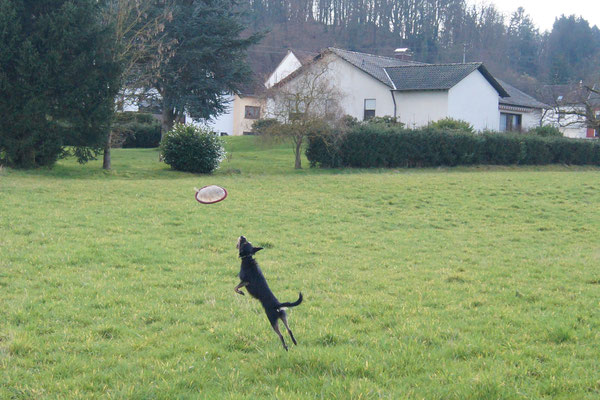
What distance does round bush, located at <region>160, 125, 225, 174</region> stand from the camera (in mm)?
23734

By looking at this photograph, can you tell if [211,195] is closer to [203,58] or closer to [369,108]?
[203,58]

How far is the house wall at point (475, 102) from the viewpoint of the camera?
133ft

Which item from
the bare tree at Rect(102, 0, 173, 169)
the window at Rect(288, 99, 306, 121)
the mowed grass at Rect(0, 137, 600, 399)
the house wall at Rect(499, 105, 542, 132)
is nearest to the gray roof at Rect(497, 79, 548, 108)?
the house wall at Rect(499, 105, 542, 132)

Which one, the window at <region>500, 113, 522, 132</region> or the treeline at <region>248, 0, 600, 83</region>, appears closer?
the window at <region>500, 113, 522, 132</region>

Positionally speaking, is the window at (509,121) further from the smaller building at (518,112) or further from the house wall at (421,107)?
the house wall at (421,107)

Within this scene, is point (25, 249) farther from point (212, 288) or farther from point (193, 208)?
point (193, 208)

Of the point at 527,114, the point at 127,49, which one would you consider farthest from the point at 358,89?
the point at 127,49

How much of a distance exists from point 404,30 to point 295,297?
245 ft

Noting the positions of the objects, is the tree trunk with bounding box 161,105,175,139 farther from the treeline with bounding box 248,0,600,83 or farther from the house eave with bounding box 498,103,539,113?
the treeline with bounding box 248,0,600,83

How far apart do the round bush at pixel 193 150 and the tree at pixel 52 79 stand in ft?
9.92

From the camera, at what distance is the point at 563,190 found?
1964 cm

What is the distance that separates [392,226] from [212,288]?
22.3 feet

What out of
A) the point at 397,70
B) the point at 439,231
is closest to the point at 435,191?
the point at 439,231

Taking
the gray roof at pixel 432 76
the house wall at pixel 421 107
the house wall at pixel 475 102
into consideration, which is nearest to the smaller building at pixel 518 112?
the house wall at pixel 475 102
